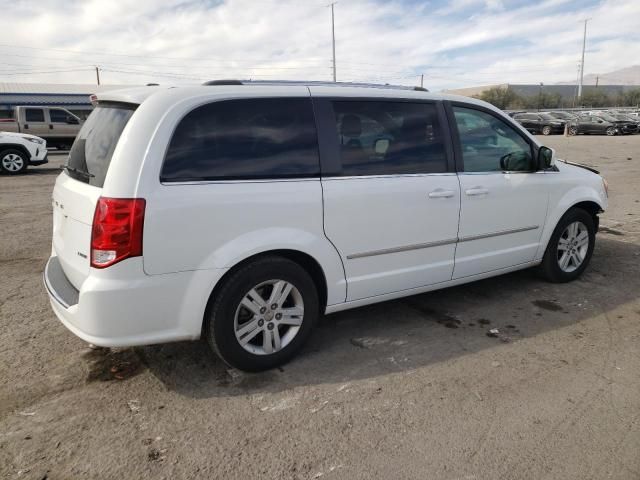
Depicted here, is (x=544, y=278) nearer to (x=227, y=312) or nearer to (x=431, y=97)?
(x=431, y=97)

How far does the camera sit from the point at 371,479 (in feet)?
7.98

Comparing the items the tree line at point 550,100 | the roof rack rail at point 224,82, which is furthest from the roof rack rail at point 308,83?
the tree line at point 550,100

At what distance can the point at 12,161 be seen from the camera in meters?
13.8

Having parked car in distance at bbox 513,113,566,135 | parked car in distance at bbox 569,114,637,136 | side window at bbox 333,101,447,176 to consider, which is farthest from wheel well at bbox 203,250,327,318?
parked car in distance at bbox 569,114,637,136

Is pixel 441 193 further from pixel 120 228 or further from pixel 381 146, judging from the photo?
pixel 120 228

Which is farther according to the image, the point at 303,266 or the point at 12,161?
the point at 12,161

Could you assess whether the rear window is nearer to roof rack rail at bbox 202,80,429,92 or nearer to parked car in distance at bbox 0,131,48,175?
roof rack rail at bbox 202,80,429,92

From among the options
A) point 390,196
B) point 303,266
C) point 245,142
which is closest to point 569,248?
point 390,196

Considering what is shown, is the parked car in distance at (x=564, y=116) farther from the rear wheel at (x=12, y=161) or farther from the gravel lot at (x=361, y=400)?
the gravel lot at (x=361, y=400)

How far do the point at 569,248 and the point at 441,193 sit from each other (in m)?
1.97

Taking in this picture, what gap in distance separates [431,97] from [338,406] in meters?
2.47

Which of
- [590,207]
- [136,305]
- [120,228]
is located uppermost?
[120,228]

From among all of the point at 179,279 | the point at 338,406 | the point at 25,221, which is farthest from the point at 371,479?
the point at 25,221

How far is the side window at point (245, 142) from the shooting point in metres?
3.01
